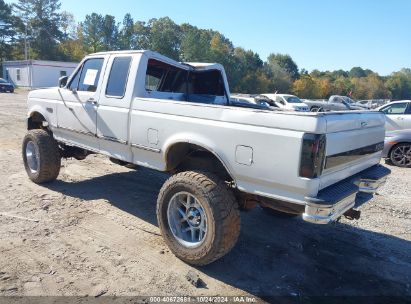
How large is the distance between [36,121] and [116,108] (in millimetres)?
2838

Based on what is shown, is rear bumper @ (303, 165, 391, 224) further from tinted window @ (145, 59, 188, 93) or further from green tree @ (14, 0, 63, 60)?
green tree @ (14, 0, 63, 60)

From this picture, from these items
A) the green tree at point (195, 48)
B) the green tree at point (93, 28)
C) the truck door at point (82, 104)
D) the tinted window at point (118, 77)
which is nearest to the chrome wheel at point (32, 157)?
the truck door at point (82, 104)

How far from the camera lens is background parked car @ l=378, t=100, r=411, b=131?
1023 cm

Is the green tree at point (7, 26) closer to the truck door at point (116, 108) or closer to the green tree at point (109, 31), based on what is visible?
the green tree at point (109, 31)

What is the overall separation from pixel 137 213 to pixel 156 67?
2.06 meters

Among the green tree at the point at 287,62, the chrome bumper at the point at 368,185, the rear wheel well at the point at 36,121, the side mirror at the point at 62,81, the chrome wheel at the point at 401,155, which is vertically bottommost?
the chrome wheel at the point at 401,155

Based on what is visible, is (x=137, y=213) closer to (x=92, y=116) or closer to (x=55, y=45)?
(x=92, y=116)

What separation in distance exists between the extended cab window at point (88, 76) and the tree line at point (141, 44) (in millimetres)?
61652

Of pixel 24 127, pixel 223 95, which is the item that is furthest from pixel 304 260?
pixel 24 127

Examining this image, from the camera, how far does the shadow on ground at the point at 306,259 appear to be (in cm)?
356

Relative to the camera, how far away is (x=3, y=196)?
5.61 m

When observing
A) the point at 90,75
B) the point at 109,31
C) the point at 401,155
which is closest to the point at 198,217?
the point at 90,75

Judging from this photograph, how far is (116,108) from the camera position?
464 cm

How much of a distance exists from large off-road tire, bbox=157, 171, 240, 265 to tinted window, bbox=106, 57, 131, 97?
1554mm
